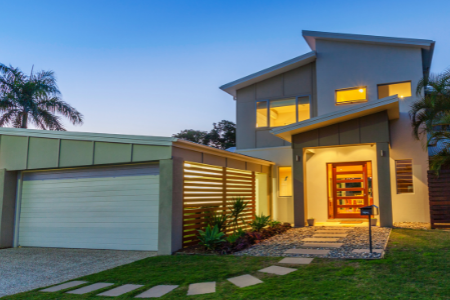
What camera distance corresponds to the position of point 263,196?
13.5m

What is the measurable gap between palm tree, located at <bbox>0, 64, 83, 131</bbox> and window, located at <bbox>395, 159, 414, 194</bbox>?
18.5m

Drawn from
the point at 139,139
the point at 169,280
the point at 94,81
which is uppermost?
the point at 94,81

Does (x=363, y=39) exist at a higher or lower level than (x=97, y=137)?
higher

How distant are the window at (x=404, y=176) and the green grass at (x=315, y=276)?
5.38m

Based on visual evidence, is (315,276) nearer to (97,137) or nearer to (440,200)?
(97,137)

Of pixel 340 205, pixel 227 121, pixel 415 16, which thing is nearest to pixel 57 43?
pixel 340 205

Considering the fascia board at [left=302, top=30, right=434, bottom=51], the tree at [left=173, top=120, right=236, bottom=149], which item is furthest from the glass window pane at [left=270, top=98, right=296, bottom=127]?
the tree at [left=173, top=120, right=236, bottom=149]

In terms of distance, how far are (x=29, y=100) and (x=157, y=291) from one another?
1944 centimetres

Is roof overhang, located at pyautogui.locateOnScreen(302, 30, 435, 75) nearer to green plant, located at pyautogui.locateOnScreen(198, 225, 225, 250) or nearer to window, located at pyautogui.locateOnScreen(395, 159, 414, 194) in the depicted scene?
window, located at pyautogui.locateOnScreen(395, 159, 414, 194)

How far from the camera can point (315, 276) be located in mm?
5223

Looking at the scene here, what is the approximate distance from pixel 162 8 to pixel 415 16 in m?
11.9

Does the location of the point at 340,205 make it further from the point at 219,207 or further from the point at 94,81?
the point at 94,81

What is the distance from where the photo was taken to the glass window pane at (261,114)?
14906mm

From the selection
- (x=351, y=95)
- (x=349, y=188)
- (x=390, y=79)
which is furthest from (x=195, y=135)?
(x=390, y=79)
